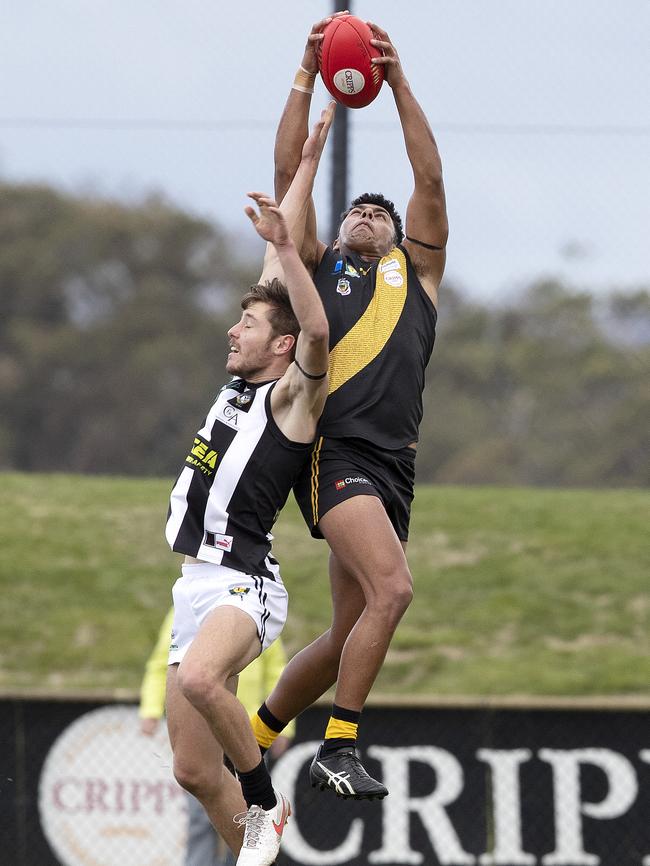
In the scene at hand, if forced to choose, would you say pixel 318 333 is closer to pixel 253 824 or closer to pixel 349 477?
pixel 349 477

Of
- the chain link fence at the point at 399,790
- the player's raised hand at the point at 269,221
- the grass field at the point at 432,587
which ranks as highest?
the player's raised hand at the point at 269,221

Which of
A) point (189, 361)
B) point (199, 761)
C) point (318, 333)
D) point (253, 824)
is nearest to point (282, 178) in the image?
point (318, 333)

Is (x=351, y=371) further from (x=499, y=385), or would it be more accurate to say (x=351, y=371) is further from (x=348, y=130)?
(x=499, y=385)

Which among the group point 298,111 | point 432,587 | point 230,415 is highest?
point 298,111

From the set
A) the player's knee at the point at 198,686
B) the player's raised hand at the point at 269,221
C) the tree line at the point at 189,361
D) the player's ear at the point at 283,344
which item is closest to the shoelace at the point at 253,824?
the player's knee at the point at 198,686

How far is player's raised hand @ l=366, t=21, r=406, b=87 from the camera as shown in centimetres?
488

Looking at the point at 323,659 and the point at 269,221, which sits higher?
the point at 269,221

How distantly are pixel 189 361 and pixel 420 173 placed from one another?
29.6 ft

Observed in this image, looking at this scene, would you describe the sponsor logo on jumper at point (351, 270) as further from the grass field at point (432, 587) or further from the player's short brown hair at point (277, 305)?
the grass field at point (432, 587)

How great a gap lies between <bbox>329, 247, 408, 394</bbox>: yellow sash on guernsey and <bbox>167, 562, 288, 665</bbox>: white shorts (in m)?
0.79

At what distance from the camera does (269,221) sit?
4.36 m

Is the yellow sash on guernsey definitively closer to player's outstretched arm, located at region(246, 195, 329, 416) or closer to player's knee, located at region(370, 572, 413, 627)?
Result: player's outstretched arm, located at region(246, 195, 329, 416)

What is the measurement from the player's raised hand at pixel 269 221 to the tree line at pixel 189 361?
719cm

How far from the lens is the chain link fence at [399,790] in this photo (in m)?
7.71
